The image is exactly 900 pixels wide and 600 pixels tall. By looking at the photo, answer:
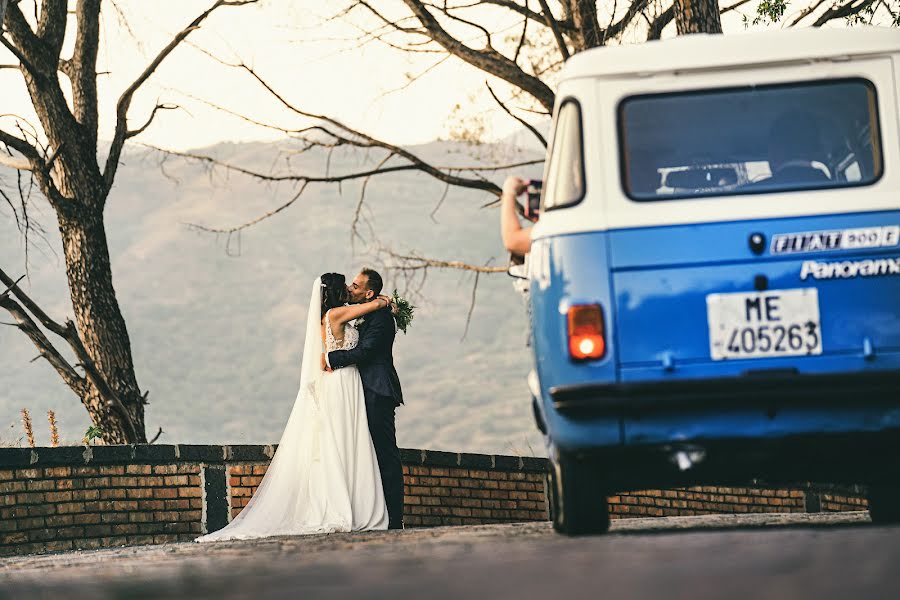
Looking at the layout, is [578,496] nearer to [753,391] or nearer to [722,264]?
[753,391]

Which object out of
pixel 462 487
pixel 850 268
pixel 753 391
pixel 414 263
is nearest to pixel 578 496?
pixel 753 391

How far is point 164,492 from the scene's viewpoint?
13656 mm

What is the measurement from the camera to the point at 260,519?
12.8 m

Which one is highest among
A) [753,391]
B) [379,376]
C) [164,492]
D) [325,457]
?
[379,376]

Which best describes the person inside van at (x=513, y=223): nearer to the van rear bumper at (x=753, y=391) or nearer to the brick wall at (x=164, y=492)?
the van rear bumper at (x=753, y=391)

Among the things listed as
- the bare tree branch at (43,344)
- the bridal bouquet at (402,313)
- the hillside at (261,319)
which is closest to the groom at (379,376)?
the bridal bouquet at (402,313)

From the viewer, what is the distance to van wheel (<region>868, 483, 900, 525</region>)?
8.44 meters

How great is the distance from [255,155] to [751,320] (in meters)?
163

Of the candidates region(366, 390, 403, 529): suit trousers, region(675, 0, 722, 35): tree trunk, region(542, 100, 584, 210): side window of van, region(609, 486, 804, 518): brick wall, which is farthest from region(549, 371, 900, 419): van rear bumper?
region(609, 486, 804, 518): brick wall

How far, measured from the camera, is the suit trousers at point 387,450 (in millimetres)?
13039

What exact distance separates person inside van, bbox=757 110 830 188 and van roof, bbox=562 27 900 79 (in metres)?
0.29

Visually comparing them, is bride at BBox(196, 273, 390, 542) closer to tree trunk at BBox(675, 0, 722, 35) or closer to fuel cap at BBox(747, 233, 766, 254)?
tree trunk at BBox(675, 0, 722, 35)

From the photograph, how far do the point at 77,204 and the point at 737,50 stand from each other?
39.0 ft

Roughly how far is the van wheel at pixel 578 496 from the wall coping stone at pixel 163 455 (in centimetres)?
672
